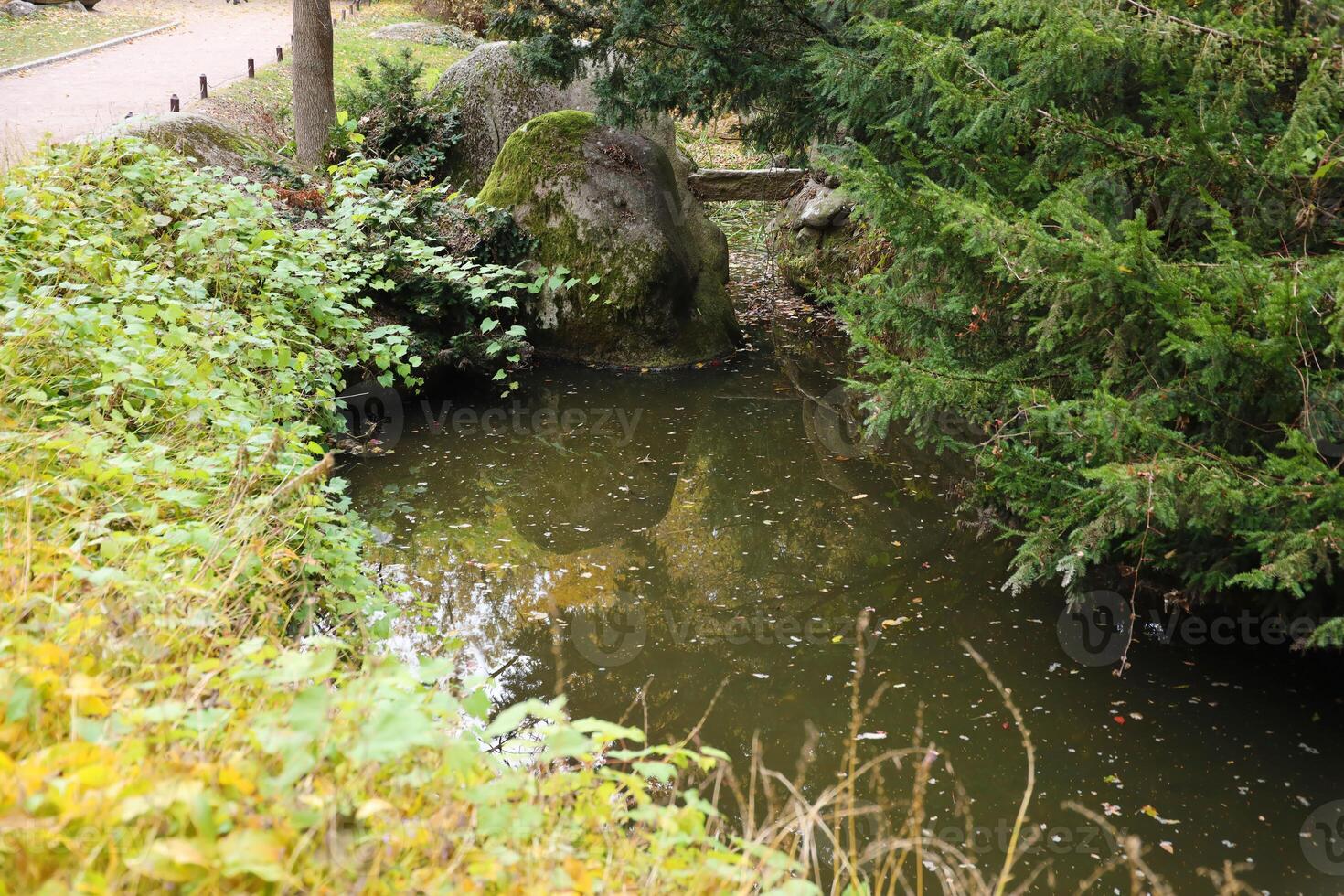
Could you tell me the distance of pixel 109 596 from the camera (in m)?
2.68

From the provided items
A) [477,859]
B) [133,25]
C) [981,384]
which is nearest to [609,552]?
[981,384]

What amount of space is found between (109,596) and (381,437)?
212 inches

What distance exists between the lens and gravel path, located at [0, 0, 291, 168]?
1200cm

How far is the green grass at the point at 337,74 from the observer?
14.6m

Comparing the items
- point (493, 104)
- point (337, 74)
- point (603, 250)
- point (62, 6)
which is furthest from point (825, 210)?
point (62, 6)

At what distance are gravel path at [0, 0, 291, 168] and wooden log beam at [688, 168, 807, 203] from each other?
7.06m

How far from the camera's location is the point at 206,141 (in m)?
9.44
